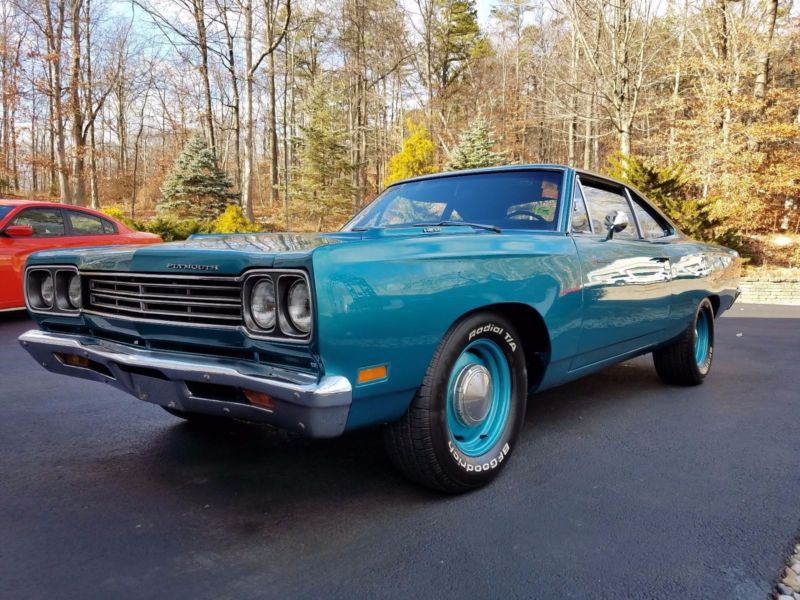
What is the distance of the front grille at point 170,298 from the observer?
2074mm

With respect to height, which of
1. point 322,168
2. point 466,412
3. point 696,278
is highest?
point 322,168

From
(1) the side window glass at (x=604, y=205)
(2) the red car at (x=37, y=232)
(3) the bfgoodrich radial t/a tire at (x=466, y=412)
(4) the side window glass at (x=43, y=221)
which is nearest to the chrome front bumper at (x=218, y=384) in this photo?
(3) the bfgoodrich radial t/a tire at (x=466, y=412)

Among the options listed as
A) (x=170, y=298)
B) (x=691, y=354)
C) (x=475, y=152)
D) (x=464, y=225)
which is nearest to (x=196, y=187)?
(x=475, y=152)

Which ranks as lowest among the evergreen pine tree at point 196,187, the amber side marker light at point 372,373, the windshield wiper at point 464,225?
the amber side marker light at point 372,373

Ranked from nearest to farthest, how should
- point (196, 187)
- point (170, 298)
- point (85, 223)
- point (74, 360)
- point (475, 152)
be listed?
point (170, 298)
point (74, 360)
point (85, 223)
point (475, 152)
point (196, 187)

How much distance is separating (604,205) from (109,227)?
6.86m

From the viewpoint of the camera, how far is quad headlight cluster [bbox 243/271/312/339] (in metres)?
1.90

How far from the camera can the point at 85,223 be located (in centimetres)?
768

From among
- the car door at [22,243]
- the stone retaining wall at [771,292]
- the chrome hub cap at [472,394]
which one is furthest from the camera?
the stone retaining wall at [771,292]

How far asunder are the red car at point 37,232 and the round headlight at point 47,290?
3397 millimetres

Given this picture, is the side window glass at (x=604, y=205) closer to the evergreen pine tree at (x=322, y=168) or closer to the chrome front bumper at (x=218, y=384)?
the chrome front bumper at (x=218, y=384)

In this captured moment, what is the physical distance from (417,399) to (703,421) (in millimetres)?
2288

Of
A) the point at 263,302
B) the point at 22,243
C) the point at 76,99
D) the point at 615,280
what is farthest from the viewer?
the point at 76,99

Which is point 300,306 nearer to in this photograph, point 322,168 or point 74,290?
point 74,290
